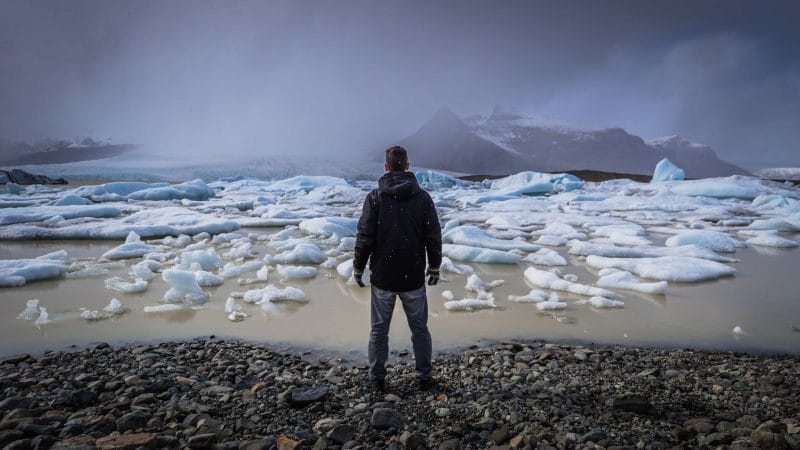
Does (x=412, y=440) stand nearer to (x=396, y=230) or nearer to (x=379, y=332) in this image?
(x=379, y=332)

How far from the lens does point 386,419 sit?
7.40 ft

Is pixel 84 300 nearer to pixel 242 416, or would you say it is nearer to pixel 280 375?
pixel 280 375

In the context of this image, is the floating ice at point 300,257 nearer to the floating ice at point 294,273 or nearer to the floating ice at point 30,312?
the floating ice at point 294,273

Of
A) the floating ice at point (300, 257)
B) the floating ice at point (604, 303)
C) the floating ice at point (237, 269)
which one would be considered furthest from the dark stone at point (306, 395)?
the floating ice at point (300, 257)

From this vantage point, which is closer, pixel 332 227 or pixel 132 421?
pixel 132 421

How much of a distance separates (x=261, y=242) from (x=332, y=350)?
6747 mm

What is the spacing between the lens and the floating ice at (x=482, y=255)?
7480mm

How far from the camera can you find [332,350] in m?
3.57

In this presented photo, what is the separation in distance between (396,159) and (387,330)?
3.58 ft

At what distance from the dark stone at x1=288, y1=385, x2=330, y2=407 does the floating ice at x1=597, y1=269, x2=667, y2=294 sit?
14.7ft

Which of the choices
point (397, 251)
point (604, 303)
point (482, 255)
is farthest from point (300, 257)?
point (397, 251)

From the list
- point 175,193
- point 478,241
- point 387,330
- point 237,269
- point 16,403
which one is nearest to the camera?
point 16,403

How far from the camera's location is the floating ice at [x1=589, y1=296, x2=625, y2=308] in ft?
16.1

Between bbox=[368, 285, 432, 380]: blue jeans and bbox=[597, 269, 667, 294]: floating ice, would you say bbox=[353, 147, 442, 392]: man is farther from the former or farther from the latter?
bbox=[597, 269, 667, 294]: floating ice
